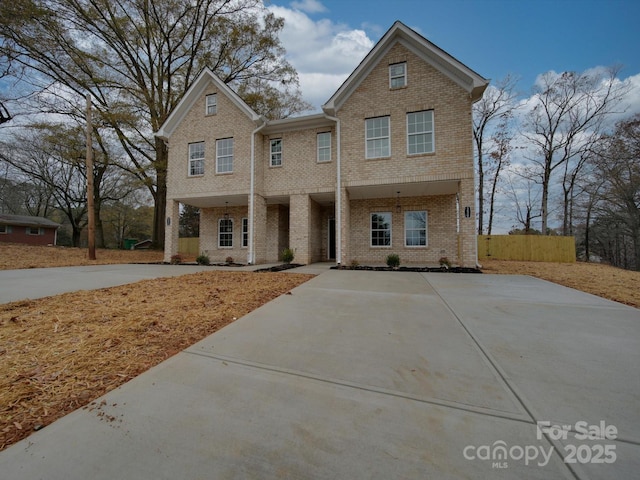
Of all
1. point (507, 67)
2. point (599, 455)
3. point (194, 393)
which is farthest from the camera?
point (507, 67)

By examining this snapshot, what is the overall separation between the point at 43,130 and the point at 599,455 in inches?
964

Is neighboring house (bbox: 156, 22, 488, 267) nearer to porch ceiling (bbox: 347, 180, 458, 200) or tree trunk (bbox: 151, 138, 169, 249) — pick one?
porch ceiling (bbox: 347, 180, 458, 200)

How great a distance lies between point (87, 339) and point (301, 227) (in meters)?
9.18

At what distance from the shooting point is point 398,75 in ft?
34.4

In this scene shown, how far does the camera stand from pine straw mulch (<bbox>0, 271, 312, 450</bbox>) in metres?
1.87

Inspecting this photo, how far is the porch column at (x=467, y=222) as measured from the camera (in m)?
9.53

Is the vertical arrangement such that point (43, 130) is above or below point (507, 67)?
below

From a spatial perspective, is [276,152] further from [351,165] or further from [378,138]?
[378,138]

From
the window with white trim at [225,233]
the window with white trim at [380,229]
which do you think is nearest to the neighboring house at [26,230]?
the window with white trim at [225,233]

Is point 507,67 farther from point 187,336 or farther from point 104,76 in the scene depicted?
point 104,76

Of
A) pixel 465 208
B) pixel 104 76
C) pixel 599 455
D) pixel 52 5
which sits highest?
pixel 52 5

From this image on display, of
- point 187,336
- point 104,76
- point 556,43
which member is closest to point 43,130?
point 104,76

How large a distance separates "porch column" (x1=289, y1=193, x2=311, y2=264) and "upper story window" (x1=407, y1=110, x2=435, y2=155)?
4850 mm

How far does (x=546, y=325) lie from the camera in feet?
11.4
